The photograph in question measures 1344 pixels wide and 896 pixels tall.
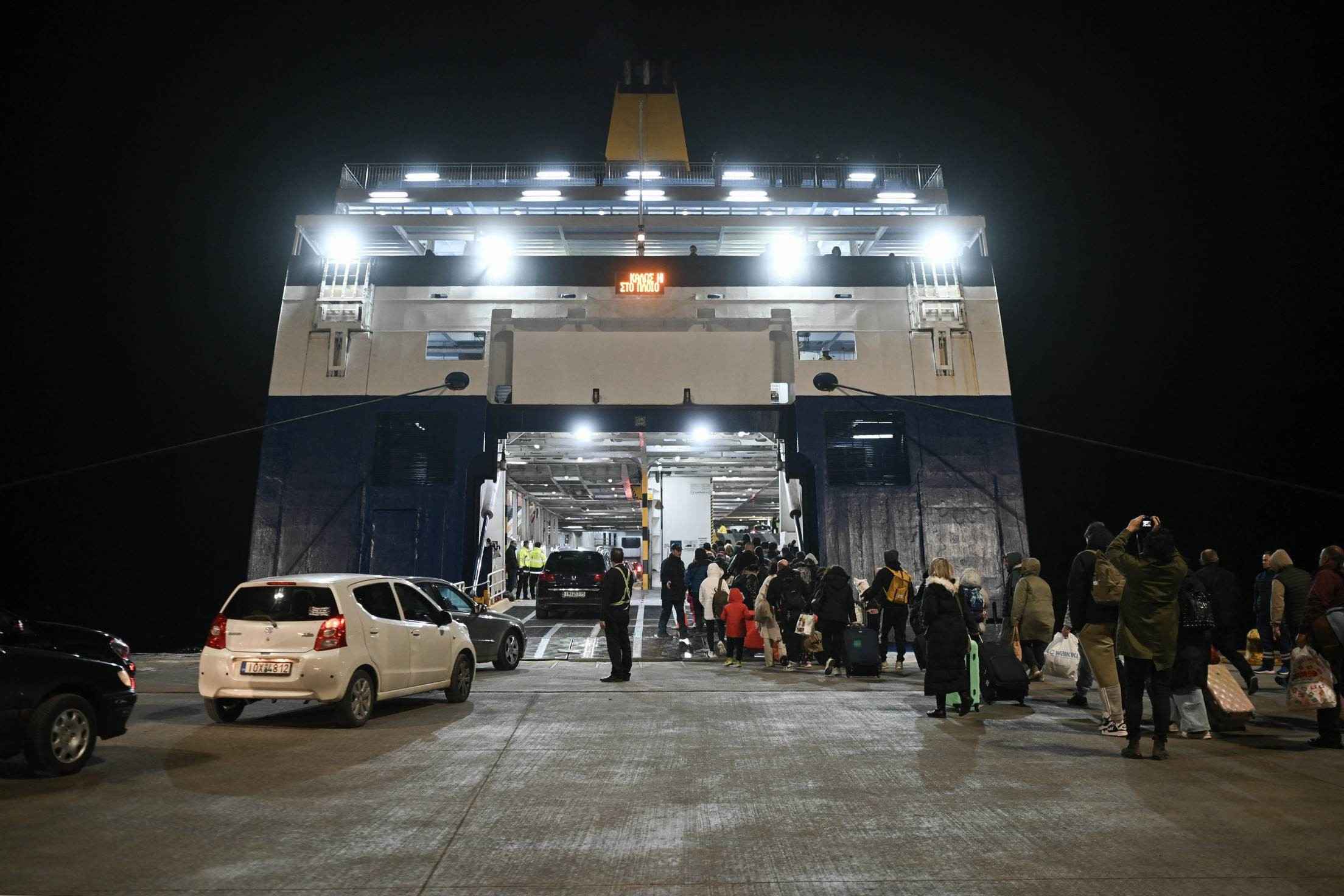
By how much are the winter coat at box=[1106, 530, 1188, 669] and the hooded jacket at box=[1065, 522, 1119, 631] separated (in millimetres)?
1120

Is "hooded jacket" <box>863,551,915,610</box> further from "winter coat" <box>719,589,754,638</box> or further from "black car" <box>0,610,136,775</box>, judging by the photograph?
"black car" <box>0,610,136,775</box>

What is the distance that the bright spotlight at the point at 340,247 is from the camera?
67.4 feet

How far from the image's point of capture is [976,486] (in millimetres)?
19516

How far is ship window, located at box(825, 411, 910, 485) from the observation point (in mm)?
19609

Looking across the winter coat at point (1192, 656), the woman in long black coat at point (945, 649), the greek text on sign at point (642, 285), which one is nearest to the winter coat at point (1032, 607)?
the woman in long black coat at point (945, 649)

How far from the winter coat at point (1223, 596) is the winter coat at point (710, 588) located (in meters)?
7.51

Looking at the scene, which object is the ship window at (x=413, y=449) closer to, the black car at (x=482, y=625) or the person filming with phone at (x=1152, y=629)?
the black car at (x=482, y=625)

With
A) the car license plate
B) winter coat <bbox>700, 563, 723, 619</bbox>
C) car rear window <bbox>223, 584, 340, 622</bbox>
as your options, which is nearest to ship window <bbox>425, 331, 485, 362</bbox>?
winter coat <bbox>700, 563, 723, 619</bbox>

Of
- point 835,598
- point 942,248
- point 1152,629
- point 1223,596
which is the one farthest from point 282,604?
point 942,248

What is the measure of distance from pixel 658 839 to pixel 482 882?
995 millimetres

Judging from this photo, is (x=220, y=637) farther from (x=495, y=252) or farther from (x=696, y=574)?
(x=495, y=252)

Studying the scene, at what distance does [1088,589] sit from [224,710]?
8.29 meters

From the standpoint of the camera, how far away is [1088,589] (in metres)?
7.66

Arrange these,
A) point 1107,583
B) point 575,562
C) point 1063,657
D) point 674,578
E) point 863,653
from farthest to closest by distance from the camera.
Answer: point 575,562
point 674,578
point 863,653
point 1063,657
point 1107,583
